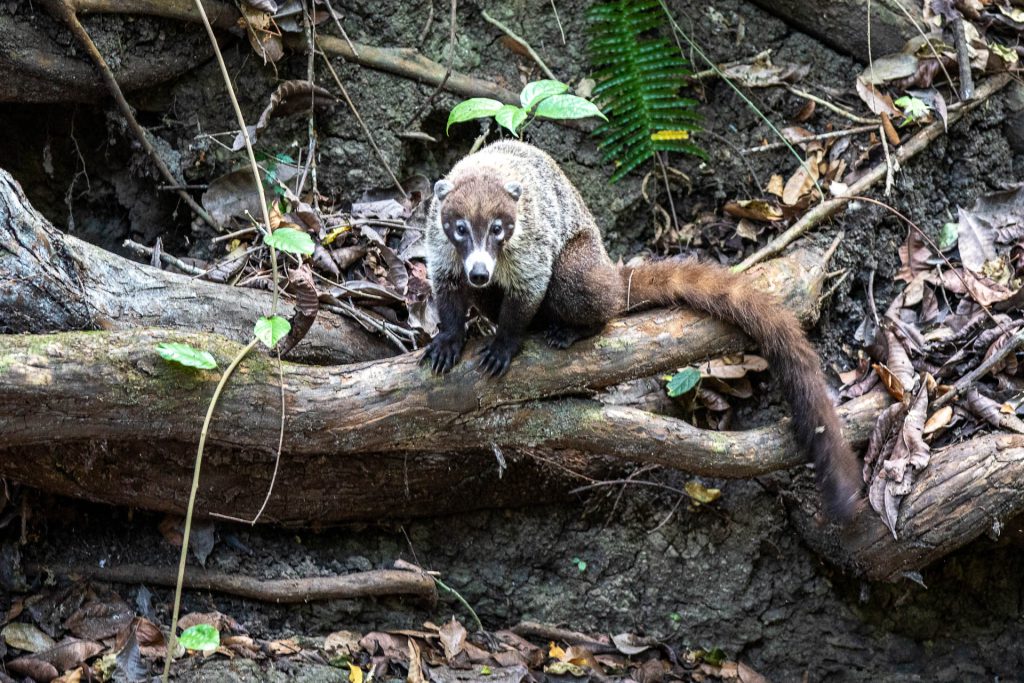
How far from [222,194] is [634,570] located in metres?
3.17

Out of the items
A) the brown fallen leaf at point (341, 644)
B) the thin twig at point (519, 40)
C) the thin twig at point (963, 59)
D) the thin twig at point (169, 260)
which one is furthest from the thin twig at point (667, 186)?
the brown fallen leaf at point (341, 644)

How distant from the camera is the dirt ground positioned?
4.80 metres

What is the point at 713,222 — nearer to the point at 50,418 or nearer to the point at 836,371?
the point at 836,371

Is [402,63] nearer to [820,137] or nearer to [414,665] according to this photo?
[820,137]

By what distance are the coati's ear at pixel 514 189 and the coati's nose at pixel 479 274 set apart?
0.49 m

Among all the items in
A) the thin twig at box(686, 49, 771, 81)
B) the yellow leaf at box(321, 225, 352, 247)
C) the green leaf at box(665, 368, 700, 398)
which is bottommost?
the green leaf at box(665, 368, 700, 398)

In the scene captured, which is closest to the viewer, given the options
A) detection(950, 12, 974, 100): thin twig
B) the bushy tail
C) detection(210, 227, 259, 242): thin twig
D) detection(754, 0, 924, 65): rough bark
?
the bushy tail

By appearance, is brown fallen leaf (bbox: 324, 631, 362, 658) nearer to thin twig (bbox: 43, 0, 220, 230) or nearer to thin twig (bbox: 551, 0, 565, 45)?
thin twig (bbox: 43, 0, 220, 230)

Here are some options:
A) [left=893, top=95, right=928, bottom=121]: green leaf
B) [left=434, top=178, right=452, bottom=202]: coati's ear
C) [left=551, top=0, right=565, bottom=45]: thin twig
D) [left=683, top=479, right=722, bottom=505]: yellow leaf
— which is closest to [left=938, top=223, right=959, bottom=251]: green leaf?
[left=893, top=95, right=928, bottom=121]: green leaf

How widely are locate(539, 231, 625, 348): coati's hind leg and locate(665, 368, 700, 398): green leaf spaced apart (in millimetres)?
736

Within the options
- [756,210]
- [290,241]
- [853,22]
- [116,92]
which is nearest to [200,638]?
[290,241]

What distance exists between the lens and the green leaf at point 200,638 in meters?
3.51

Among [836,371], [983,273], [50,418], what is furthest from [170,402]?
[983,273]

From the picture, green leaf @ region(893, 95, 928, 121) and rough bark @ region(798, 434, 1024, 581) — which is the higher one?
green leaf @ region(893, 95, 928, 121)
